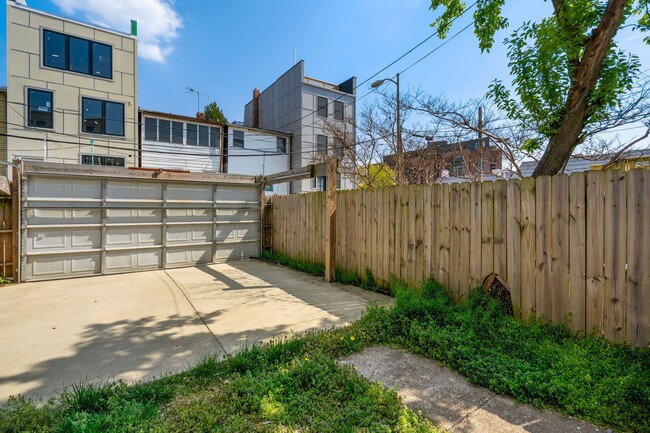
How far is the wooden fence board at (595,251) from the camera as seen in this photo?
2.85 meters

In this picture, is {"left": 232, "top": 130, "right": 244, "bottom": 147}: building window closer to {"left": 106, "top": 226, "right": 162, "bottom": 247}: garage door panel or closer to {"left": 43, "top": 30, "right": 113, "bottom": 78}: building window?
{"left": 43, "top": 30, "right": 113, "bottom": 78}: building window

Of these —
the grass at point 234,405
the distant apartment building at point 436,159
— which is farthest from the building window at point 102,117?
the grass at point 234,405

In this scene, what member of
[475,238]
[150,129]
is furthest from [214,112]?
[475,238]

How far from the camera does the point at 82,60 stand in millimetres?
11867

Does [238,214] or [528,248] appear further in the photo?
[238,214]

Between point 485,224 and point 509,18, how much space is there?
10.2 feet

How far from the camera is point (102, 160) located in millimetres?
12156

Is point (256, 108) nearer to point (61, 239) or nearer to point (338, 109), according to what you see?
point (338, 109)

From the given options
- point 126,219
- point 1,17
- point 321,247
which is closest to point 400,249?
point 321,247

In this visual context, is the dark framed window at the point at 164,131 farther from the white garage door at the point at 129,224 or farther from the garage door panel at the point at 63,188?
the garage door panel at the point at 63,188

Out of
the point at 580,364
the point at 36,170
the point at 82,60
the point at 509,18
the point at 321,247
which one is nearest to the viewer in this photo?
the point at 580,364

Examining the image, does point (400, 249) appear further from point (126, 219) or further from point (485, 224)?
point (126, 219)

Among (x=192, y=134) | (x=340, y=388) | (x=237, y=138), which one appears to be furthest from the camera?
(x=237, y=138)

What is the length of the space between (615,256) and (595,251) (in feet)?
0.46
